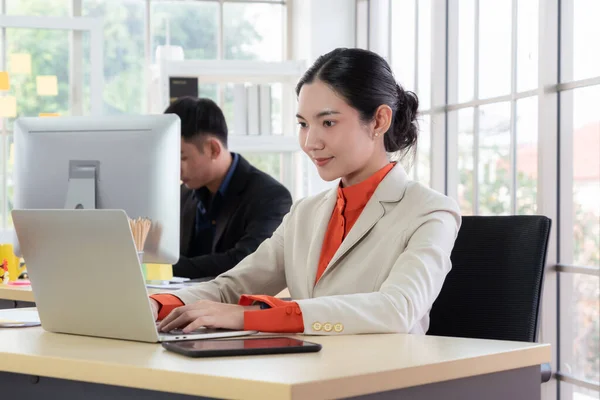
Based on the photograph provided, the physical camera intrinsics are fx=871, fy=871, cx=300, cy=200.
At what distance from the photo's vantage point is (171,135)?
2348mm

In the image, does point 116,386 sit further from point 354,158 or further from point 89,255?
point 354,158

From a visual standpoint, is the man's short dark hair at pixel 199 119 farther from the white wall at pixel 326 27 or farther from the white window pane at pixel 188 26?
the white window pane at pixel 188 26

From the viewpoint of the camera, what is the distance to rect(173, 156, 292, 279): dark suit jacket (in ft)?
10.0

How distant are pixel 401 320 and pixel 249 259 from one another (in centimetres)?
57

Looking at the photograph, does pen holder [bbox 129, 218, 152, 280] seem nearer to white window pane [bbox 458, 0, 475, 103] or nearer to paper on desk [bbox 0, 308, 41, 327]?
paper on desk [bbox 0, 308, 41, 327]

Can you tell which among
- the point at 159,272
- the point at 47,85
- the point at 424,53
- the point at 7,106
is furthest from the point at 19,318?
the point at 47,85

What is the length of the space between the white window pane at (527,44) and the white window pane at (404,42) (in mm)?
1028

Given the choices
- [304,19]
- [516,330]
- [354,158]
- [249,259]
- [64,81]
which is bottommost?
[516,330]

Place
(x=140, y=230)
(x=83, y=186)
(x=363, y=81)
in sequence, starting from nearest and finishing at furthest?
(x=363, y=81)
(x=140, y=230)
(x=83, y=186)

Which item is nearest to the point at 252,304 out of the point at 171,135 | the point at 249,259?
the point at 249,259

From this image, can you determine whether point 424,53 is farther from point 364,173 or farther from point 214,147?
point 364,173

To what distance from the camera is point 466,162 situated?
160 inches

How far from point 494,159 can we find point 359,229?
2107 mm

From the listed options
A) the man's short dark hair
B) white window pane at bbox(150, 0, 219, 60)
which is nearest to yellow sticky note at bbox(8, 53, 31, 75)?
white window pane at bbox(150, 0, 219, 60)
